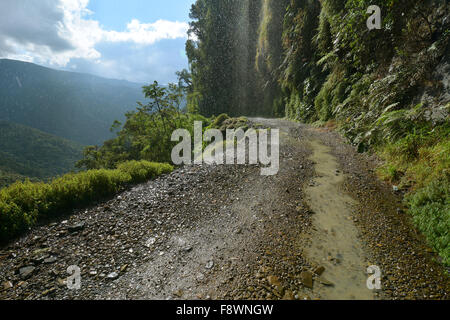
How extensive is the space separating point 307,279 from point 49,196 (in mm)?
6148

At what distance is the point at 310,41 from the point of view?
16.2m

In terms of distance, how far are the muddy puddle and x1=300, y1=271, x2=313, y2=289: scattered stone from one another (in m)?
0.07

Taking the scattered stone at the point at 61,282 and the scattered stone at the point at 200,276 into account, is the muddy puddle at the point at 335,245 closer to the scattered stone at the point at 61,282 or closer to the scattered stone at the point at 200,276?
the scattered stone at the point at 200,276

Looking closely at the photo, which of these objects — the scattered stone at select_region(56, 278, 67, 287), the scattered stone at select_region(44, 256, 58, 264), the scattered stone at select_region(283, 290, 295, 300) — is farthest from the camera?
the scattered stone at select_region(44, 256, 58, 264)

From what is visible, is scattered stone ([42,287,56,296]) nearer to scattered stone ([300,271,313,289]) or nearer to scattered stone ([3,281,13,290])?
scattered stone ([3,281,13,290])

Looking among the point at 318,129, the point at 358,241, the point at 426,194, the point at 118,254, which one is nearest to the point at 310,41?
the point at 318,129

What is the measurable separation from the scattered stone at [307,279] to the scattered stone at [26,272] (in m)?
4.26

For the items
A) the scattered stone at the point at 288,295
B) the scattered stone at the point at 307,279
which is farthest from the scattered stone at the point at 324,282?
the scattered stone at the point at 288,295

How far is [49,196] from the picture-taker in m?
5.32

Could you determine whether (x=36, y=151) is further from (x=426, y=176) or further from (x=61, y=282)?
(x=426, y=176)

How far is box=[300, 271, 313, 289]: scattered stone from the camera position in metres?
2.78

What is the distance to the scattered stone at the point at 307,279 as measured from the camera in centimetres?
278

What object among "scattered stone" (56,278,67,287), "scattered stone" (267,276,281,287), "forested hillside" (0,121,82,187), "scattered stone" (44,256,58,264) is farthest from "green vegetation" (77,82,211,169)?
"forested hillside" (0,121,82,187)

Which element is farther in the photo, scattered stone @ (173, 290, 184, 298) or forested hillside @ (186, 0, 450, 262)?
Result: forested hillside @ (186, 0, 450, 262)
